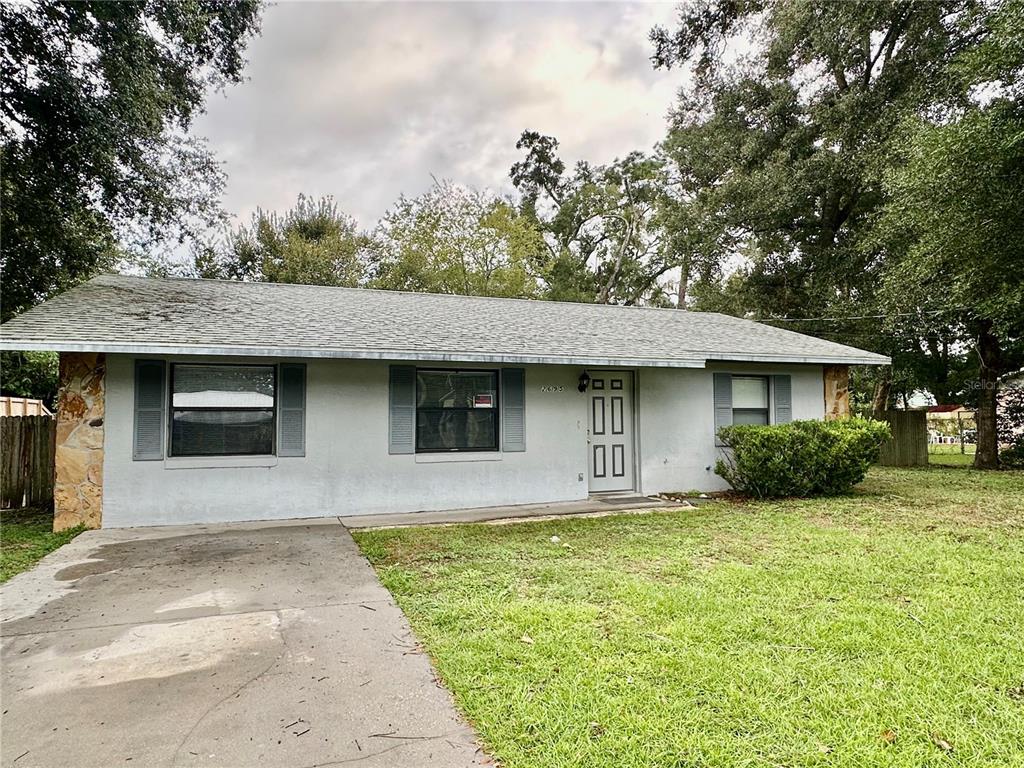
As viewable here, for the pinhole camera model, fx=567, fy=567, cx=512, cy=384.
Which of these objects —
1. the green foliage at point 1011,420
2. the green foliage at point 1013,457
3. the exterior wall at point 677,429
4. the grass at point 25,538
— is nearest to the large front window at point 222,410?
the grass at point 25,538

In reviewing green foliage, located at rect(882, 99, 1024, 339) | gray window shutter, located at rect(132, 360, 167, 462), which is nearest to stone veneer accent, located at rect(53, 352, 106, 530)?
gray window shutter, located at rect(132, 360, 167, 462)

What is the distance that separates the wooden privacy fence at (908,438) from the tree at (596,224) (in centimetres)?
1246

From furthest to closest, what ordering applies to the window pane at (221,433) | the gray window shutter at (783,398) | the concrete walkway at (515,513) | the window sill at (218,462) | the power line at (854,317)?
the power line at (854,317) < the gray window shutter at (783,398) < the concrete walkway at (515,513) < the window pane at (221,433) < the window sill at (218,462)

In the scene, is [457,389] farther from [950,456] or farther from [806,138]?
[950,456]

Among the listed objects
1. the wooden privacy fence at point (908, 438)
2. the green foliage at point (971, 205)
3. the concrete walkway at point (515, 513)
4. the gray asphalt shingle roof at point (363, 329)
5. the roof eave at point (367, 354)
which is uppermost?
the green foliage at point (971, 205)

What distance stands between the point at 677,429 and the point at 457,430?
149 inches

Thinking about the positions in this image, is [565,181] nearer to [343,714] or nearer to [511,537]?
[511,537]

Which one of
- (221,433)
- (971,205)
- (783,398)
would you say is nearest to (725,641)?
(221,433)

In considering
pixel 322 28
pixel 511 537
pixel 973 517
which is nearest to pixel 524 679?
pixel 511 537

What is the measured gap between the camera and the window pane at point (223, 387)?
7035 mm

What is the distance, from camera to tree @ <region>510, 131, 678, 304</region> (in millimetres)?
26500

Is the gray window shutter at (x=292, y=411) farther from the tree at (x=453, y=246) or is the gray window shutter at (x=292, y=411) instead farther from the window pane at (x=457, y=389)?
the tree at (x=453, y=246)

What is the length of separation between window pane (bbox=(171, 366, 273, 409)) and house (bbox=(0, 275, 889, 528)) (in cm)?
2

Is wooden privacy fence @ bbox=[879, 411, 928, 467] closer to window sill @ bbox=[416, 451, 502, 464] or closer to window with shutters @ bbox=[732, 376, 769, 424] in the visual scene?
window with shutters @ bbox=[732, 376, 769, 424]
